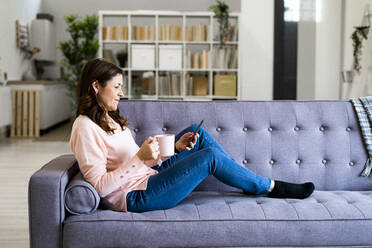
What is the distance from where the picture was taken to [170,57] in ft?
22.0

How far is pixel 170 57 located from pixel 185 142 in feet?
14.5

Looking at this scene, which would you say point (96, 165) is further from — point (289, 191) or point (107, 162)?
point (289, 191)

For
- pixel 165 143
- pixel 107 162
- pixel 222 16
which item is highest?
pixel 222 16

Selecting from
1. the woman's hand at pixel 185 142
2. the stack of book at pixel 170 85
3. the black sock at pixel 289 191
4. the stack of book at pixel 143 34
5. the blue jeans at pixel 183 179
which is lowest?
the black sock at pixel 289 191

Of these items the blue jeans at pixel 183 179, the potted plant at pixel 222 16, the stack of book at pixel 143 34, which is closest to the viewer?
the blue jeans at pixel 183 179

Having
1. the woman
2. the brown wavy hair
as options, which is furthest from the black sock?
the brown wavy hair

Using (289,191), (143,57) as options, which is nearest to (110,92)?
(289,191)

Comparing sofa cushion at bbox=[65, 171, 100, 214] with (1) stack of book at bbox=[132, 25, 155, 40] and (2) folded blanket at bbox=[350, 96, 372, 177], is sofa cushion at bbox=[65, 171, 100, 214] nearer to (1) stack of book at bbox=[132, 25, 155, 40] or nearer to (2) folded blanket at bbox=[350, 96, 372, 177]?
(2) folded blanket at bbox=[350, 96, 372, 177]

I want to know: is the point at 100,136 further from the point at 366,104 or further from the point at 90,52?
the point at 90,52

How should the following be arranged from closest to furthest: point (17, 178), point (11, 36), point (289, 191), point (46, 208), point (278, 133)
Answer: point (46, 208) → point (289, 191) → point (278, 133) → point (17, 178) → point (11, 36)

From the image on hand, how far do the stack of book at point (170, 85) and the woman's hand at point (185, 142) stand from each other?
4.39 metres

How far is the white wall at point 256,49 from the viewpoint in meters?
6.45

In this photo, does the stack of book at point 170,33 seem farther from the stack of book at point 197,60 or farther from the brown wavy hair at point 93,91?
the brown wavy hair at point 93,91

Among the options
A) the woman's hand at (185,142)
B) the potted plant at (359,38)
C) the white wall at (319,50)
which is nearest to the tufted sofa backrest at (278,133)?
the woman's hand at (185,142)
